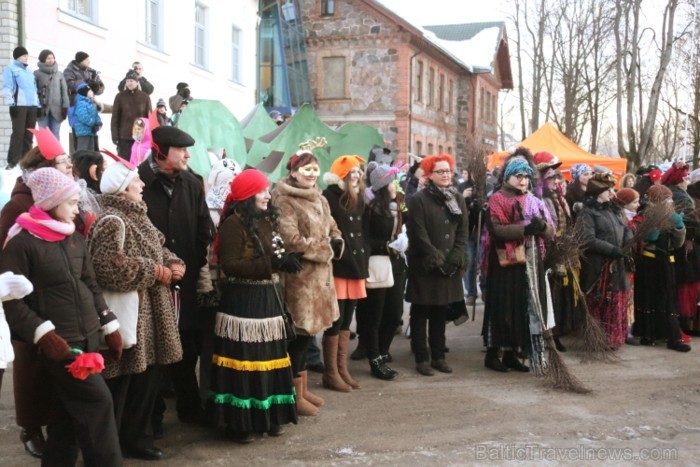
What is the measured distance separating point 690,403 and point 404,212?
2948mm

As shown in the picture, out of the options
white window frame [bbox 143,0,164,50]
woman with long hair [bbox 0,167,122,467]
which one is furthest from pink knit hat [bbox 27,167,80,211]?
white window frame [bbox 143,0,164,50]

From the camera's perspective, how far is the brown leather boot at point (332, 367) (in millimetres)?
6051

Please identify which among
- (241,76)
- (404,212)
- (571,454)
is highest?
(241,76)

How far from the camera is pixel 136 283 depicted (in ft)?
13.6

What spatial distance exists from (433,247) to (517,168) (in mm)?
1034

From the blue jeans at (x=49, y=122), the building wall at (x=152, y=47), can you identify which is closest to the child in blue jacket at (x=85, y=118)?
the blue jeans at (x=49, y=122)

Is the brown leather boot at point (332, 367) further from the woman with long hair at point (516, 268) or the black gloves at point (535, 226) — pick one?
the black gloves at point (535, 226)

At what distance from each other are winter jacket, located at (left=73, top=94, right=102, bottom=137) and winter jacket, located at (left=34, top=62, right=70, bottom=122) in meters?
0.22

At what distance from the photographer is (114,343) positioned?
3.94m

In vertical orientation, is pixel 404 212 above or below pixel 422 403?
above

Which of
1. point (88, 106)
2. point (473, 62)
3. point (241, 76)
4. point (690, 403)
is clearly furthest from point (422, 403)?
point (473, 62)

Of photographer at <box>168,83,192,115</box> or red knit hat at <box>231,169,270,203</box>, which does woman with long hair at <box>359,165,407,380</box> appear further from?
photographer at <box>168,83,192,115</box>

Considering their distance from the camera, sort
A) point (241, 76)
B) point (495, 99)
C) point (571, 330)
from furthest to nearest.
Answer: point (495, 99) < point (241, 76) < point (571, 330)

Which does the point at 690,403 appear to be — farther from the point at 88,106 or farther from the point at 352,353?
the point at 88,106
